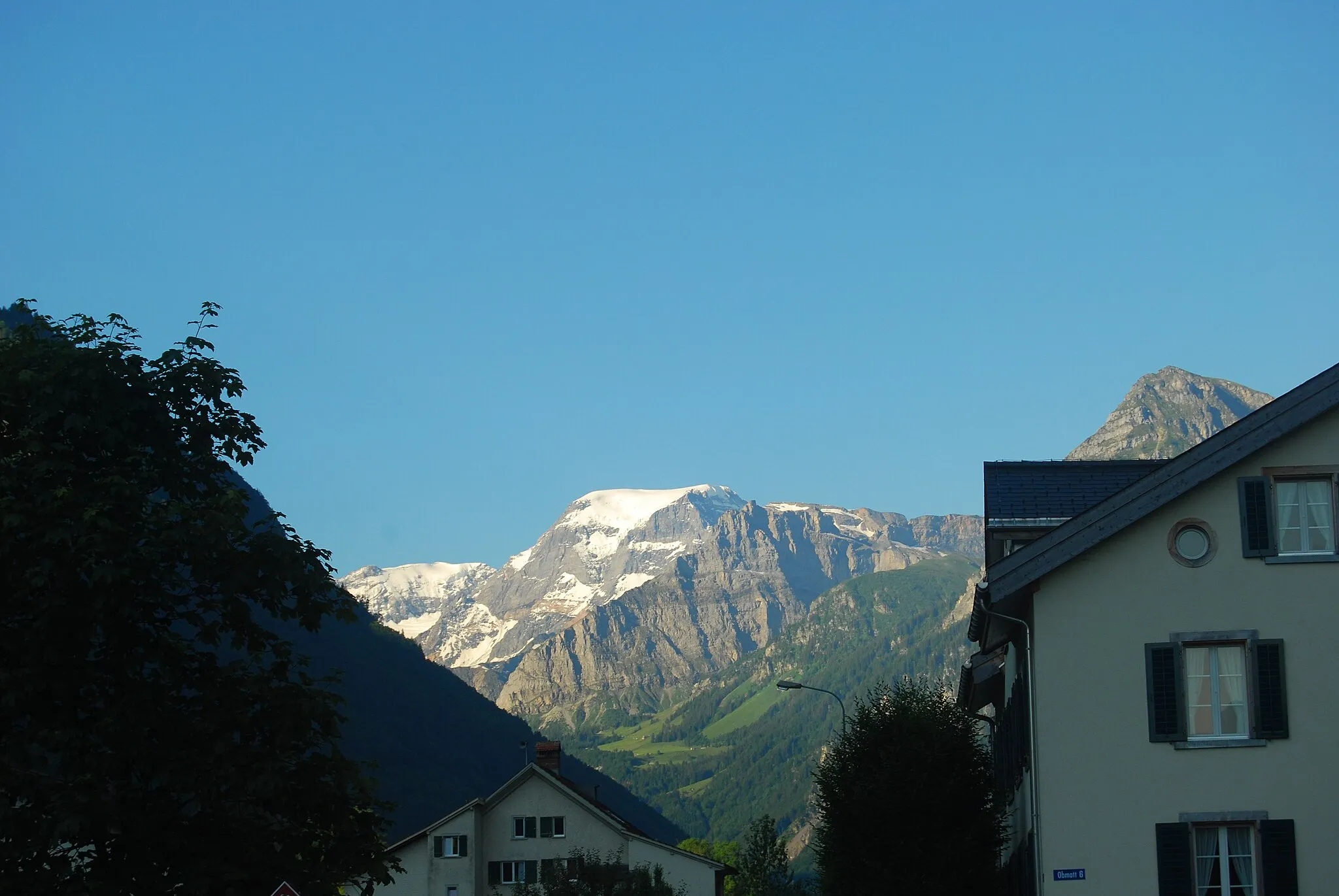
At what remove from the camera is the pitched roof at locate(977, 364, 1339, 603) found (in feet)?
89.1

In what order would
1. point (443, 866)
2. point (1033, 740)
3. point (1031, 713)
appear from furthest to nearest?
point (443, 866) < point (1031, 713) < point (1033, 740)

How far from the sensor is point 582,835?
300 ft

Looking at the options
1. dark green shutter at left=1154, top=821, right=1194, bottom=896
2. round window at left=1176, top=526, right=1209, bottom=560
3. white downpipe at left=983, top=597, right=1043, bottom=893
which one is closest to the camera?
dark green shutter at left=1154, top=821, right=1194, bottom=896

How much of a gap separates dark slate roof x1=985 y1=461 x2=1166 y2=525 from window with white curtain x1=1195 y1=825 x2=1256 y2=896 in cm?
776

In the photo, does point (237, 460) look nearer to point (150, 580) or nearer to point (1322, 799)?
point (150, 580)

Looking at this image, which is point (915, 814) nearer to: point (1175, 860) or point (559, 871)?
point (1175, 860)

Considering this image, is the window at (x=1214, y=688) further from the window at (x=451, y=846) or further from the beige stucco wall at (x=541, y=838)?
the window at (x=451, y=846)

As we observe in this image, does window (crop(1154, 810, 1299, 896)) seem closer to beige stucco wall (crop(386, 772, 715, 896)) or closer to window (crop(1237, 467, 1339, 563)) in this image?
window (crop(1237, 467, 1339, 563))

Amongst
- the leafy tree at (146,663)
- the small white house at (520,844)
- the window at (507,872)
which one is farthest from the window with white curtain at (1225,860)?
the window at (507,872)

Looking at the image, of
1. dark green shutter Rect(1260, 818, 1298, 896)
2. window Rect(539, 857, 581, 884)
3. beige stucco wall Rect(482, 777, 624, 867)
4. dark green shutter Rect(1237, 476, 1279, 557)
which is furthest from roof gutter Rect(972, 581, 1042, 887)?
beige stucco wall Rect(482, 777, 624, 867)

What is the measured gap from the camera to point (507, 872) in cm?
9219

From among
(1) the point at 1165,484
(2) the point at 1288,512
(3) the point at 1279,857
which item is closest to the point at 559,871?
(3) the point at 1279,857

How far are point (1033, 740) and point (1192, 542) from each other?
464cm

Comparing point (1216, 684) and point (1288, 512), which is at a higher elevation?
point (1288, 512)
